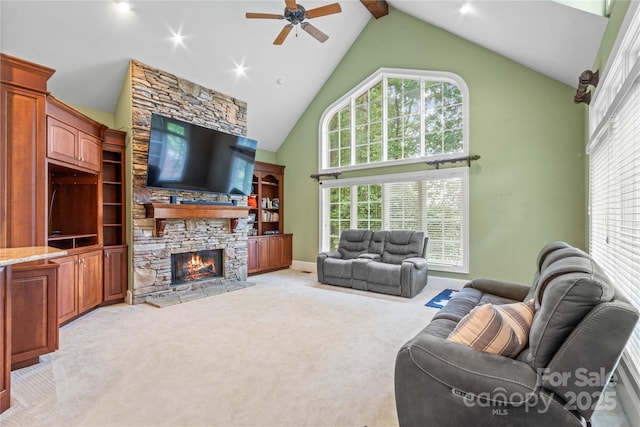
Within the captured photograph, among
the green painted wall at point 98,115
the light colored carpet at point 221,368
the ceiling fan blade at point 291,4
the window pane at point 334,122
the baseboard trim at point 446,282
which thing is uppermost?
the ceiling fan blade at point 291,4

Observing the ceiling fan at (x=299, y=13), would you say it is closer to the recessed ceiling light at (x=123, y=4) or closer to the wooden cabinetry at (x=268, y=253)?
the recessed ceiling light at (x=123, y=4)

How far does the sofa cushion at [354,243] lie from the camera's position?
219 inches

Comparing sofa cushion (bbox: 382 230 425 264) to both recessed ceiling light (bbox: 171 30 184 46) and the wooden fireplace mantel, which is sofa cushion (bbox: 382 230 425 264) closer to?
the wooden fireplace mantel

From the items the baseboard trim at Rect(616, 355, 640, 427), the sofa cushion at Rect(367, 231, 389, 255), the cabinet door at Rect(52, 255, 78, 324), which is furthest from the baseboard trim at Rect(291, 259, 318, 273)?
the baseboard trim at Rect(616, 355, 640, 427)

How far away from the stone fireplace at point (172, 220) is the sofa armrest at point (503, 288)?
12.9 ft

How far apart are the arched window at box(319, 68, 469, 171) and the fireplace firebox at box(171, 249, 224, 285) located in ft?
9.67

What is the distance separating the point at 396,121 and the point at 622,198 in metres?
4.02

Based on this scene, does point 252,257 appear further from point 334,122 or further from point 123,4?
point 123,4

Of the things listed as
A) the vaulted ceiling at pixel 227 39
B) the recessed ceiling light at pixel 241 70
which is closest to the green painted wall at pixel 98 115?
the vaulted ceiling at pixel 227 39

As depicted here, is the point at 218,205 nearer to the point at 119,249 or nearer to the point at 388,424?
the point at 119,249

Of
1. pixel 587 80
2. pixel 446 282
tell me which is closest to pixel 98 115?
pixel 446 282

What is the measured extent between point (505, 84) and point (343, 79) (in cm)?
305

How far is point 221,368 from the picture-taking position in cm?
246

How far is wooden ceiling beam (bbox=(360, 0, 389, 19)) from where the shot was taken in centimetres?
513
